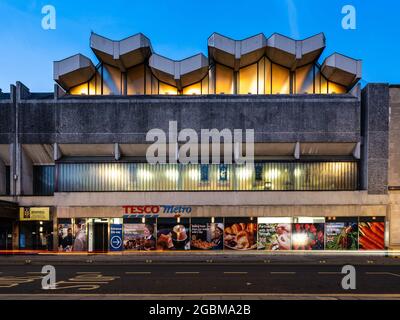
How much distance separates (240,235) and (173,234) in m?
5.09

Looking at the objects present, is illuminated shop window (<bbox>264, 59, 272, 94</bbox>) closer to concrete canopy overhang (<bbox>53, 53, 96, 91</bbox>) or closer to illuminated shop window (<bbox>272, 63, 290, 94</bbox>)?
illuminated shop window (<bbox>272, 63, 290, 94</bbox>)

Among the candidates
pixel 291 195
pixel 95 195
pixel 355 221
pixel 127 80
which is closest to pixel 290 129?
pixel 291 195

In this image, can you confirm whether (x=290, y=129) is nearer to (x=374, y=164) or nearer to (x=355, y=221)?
(x=374, y=164)

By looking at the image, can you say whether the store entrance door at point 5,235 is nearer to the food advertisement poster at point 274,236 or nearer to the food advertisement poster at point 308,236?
the food advertisement poster at point 274,236

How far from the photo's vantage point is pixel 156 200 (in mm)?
23312

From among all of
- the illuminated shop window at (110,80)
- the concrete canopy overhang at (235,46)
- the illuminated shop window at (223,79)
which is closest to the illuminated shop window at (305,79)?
the concrete canopy overhang at (235,46)

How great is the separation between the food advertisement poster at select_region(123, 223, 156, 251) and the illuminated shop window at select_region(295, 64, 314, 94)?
16.6m

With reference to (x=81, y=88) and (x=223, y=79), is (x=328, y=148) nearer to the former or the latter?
(x=223, y=79)

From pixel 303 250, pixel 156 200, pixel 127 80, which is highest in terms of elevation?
pixel 127 80

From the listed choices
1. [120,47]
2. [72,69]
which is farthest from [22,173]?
[120,47]

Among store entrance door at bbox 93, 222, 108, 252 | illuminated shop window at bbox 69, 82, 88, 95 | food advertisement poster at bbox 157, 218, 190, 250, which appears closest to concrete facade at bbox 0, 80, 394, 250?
store entrance door at bbox 93, 222, 108, 252
